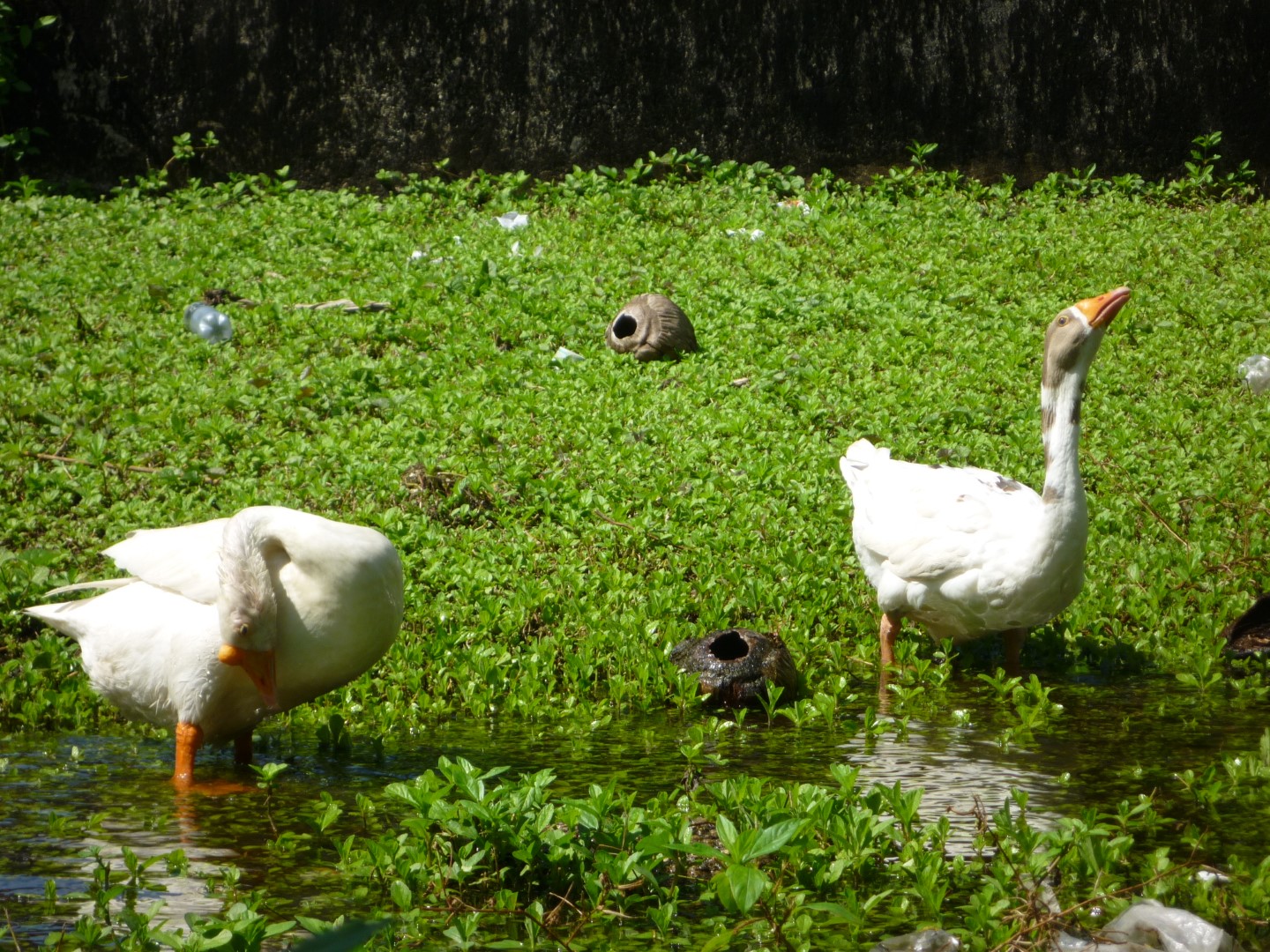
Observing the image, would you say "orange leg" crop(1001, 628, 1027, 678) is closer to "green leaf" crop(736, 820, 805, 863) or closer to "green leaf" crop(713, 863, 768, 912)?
"green leaf" crop(736, 820, 805, 863)

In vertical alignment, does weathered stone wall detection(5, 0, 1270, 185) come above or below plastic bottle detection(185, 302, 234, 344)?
above

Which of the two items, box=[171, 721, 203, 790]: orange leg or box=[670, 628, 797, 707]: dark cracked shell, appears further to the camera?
box=[670, 628, 797, 707]: dark cracked shell

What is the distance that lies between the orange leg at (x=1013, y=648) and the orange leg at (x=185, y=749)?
10.9 ft

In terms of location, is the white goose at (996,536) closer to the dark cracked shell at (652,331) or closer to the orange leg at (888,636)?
the orange leg at (888,636)

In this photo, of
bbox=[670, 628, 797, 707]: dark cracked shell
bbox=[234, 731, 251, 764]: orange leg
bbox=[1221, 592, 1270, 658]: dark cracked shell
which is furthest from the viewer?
bbox=[1221, 592, 1270, 658]: dark cracked shell

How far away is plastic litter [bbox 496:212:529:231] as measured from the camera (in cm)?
1124

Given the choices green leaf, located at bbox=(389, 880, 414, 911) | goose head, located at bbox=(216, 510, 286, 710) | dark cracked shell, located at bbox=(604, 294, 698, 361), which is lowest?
green leaf, located at bbox=(389, 880, 414, 911)

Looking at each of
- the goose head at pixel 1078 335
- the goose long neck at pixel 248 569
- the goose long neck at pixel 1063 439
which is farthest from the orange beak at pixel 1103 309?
the goose long neck at pixel 248 569

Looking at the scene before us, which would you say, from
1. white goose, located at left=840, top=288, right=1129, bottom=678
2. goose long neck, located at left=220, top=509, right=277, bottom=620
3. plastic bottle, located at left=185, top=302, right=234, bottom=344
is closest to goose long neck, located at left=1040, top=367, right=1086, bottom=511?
white goose, located at left=840, top=288, right=1129, bottom=678

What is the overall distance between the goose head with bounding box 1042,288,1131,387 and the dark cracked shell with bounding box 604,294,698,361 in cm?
366

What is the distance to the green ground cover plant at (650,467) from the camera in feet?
10.4

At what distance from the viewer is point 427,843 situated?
10.7 ft

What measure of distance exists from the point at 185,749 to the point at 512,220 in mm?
7790

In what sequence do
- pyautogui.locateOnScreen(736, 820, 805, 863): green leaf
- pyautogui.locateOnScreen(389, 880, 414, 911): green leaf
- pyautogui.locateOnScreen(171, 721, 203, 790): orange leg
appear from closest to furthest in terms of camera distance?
1. pyautogui.locateOnScreen(736, 820, 805, 863): green leaf
2. pyautogui.locateOnScreen(389, 880, 414, 911): green leaf
3. pyautogui.locateOnScreen(171, 721, 203, 790): orange leg
